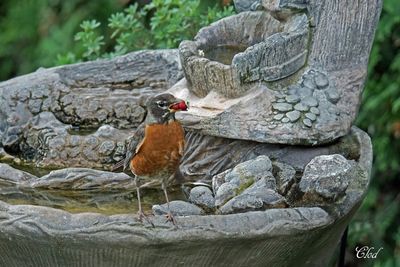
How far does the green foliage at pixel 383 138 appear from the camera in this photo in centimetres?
625

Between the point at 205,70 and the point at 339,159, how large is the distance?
703 mm

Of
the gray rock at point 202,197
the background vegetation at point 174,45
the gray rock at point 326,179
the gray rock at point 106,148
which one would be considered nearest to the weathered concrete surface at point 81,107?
the gray rock at point 106,148

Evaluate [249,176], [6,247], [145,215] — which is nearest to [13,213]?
[6,247]

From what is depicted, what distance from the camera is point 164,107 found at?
393 centimetres

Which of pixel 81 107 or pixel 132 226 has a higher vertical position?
pixel 132 226

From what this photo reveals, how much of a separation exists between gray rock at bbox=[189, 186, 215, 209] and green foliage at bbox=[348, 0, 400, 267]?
2.14 m

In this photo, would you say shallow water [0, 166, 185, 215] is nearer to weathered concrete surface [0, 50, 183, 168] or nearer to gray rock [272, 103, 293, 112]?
weathered concrete surface [0, 50, 183, 168]

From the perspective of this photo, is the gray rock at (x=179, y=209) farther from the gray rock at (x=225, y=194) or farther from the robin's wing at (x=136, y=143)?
the robin's wing at (x=136, y=143)

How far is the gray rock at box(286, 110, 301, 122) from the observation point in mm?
4262

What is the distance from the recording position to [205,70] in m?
4.40

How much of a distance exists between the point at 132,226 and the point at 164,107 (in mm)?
500

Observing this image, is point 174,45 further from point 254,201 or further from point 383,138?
point 254,201

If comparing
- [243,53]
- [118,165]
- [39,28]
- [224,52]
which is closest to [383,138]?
[224,52]

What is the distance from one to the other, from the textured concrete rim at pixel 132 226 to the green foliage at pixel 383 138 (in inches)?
97.5
